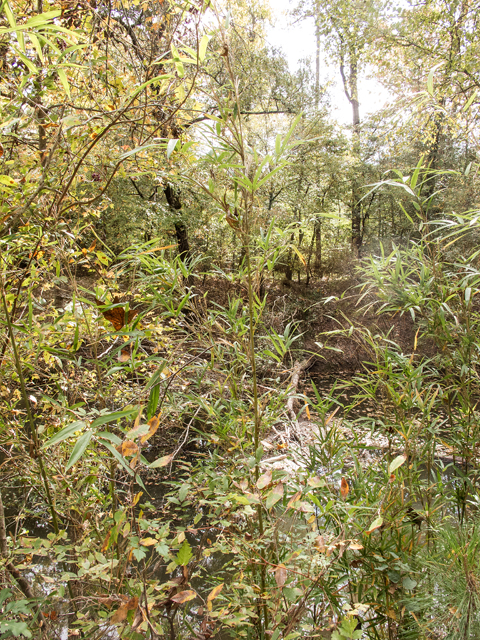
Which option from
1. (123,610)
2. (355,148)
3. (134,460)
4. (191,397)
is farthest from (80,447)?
(355,148)

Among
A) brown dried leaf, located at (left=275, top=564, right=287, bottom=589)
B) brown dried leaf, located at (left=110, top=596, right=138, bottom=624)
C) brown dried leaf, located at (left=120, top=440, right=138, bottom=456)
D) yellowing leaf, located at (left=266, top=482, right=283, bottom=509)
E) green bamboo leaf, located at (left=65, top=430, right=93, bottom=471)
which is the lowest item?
brown dried leaf, located at (left=275, top=564, right=287, bottom=589)

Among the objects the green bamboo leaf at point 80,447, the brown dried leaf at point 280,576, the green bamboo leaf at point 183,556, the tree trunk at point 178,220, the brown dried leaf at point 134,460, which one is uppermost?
the tree trunk at point 178,220

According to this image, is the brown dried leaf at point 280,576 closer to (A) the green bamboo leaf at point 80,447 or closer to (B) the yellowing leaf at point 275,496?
(B) the yellowing leaf at point 275,496

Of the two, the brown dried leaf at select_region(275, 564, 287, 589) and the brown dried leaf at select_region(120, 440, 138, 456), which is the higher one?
the brown dried leaf at select_region(120, 440, 138, 456)

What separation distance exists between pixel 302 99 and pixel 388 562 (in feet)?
30.7

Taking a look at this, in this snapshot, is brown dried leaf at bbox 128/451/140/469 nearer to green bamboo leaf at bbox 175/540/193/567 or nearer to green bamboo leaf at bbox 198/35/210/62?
green bamboo leaf at bbox 175/540/193/567

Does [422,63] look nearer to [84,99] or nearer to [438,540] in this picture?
[84,99]

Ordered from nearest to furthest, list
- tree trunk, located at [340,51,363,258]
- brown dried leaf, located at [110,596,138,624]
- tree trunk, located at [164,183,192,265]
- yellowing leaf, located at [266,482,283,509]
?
brown dried leaf, located at [110,596,138,624]
yellowing leaf, located at [266,482,283,509]
tree trunk, located at [164,183,192,265]
tree trunk, located at [340,51,363,258]

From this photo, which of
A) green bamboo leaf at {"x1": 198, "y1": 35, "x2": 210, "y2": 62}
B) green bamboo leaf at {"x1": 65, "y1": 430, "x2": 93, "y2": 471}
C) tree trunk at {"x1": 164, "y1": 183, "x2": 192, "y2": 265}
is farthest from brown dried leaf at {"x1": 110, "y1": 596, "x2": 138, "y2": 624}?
tree trunk at {"x1": 164, "y1": 183, "x2": 192, "y2": 265}

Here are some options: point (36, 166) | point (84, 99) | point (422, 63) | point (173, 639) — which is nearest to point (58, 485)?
point (173, 639)

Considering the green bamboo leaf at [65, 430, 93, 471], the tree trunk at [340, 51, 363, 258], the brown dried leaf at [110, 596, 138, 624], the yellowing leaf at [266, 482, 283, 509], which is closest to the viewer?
the green bamboo leaf at [65, 430, 93, 471]

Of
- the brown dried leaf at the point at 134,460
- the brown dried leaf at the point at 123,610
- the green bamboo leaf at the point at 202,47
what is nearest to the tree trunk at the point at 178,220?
the green bamboo leaf at the point at 202,47

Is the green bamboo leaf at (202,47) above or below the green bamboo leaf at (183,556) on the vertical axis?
above

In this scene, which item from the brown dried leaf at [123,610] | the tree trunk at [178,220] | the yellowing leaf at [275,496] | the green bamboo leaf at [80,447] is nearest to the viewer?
the green bamboo leaf at [80,447]
